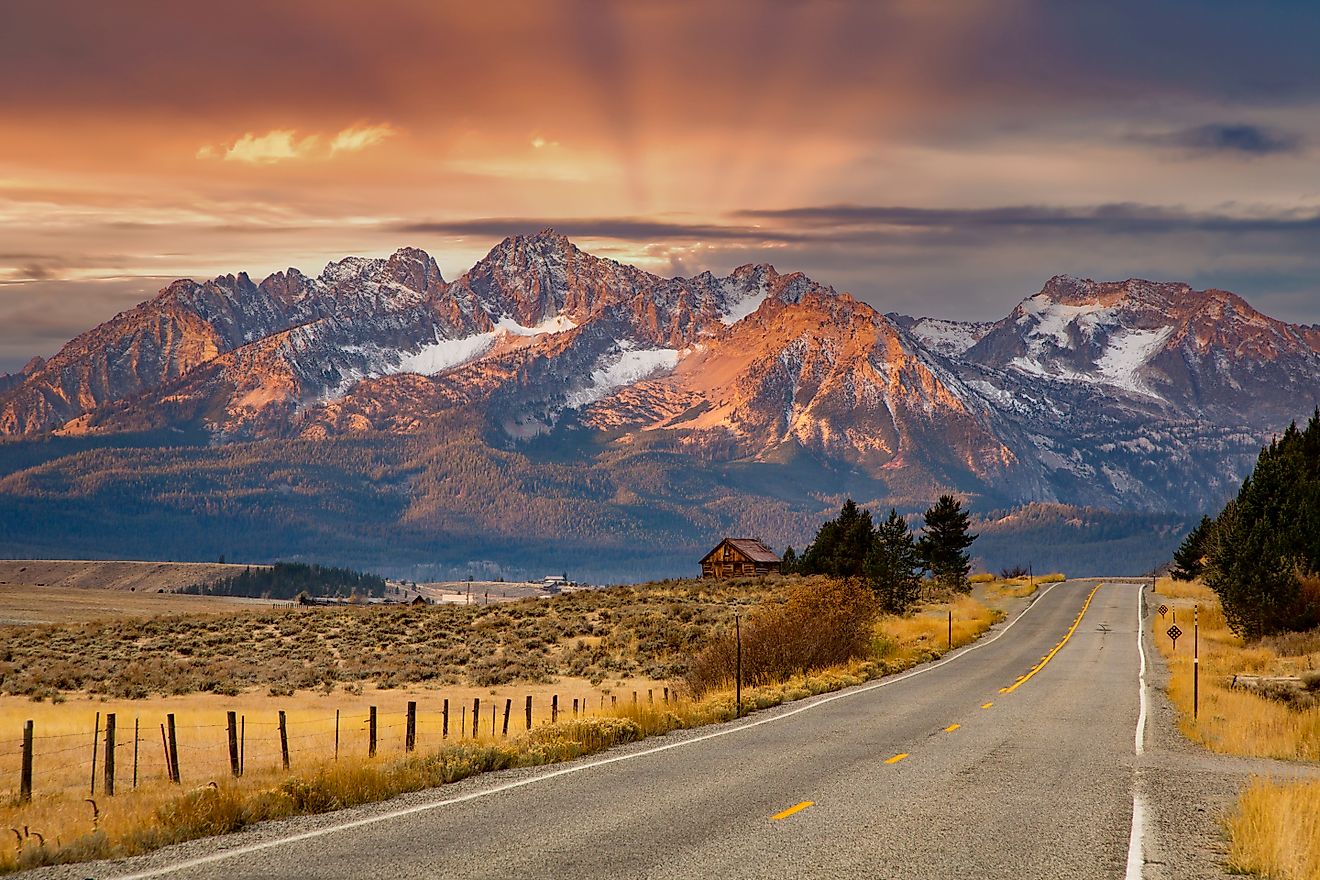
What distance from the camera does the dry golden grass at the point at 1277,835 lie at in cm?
1359

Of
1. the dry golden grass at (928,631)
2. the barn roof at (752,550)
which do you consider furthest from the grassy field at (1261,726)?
the barn roof at (752,550)

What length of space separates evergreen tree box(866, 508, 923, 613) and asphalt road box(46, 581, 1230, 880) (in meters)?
48.2

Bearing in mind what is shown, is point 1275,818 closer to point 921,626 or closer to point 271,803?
point 271,803

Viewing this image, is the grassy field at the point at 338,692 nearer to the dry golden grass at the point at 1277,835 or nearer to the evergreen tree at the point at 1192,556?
the dry golden grass at the point at 1277,835

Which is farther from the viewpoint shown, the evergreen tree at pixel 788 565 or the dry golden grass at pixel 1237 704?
the evergreen tree at pixel 788 565

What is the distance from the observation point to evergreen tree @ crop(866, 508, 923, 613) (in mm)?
75562

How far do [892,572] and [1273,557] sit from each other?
28551 millimetres

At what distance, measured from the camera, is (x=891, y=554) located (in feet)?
253

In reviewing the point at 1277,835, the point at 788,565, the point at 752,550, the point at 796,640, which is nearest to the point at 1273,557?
the point at 796,640

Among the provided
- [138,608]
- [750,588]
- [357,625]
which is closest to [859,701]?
[357,625]

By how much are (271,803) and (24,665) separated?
47.2m

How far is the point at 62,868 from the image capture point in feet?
42.9

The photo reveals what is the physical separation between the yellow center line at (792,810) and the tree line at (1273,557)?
1504 inches

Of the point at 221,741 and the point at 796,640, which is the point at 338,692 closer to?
the point at 221,741
